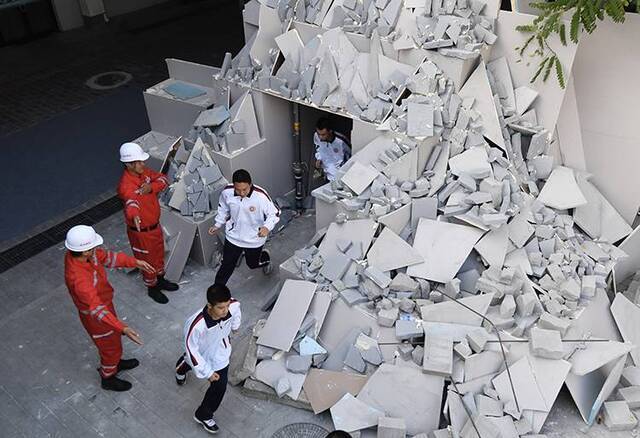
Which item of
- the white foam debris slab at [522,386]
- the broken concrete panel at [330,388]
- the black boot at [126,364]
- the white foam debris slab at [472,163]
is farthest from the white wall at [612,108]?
the black boot at [126,364]

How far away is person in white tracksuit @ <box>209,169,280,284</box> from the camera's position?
569cm

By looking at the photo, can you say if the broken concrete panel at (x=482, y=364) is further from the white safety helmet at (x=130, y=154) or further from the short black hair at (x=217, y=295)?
the white safety helmet at (x=130, y=154)

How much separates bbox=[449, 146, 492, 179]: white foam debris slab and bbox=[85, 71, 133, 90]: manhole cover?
8204 millimetres

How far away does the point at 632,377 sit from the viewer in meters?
5.16

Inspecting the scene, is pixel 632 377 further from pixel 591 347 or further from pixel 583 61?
pixel 583 61

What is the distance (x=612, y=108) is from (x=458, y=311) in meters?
3.20

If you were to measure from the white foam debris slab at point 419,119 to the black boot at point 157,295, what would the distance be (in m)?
3.24

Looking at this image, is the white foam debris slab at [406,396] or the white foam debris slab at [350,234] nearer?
the white foam debris slab at [406,396]

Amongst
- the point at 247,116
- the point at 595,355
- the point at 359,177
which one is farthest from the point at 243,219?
the point at 595,355

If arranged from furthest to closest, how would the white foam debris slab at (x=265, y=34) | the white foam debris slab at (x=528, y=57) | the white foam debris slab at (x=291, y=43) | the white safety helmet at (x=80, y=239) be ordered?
the white foam debris slab at (x=265, y=34), the white foam debris slab at (x=291, y=43), the white foam debris slab at (x=528, y=57), the white safety helmet at (x=80, y=239)

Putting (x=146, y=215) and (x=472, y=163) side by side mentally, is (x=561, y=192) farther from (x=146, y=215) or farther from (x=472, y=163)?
(x=146, y=215)

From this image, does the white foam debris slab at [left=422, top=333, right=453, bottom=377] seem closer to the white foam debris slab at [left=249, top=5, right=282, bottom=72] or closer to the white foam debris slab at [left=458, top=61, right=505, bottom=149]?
the white foam debris slab at [left=458, top=61, right=505, bottom=149]

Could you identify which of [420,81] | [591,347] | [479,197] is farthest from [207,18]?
[591,347]

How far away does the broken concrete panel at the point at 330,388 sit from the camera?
198 inches
